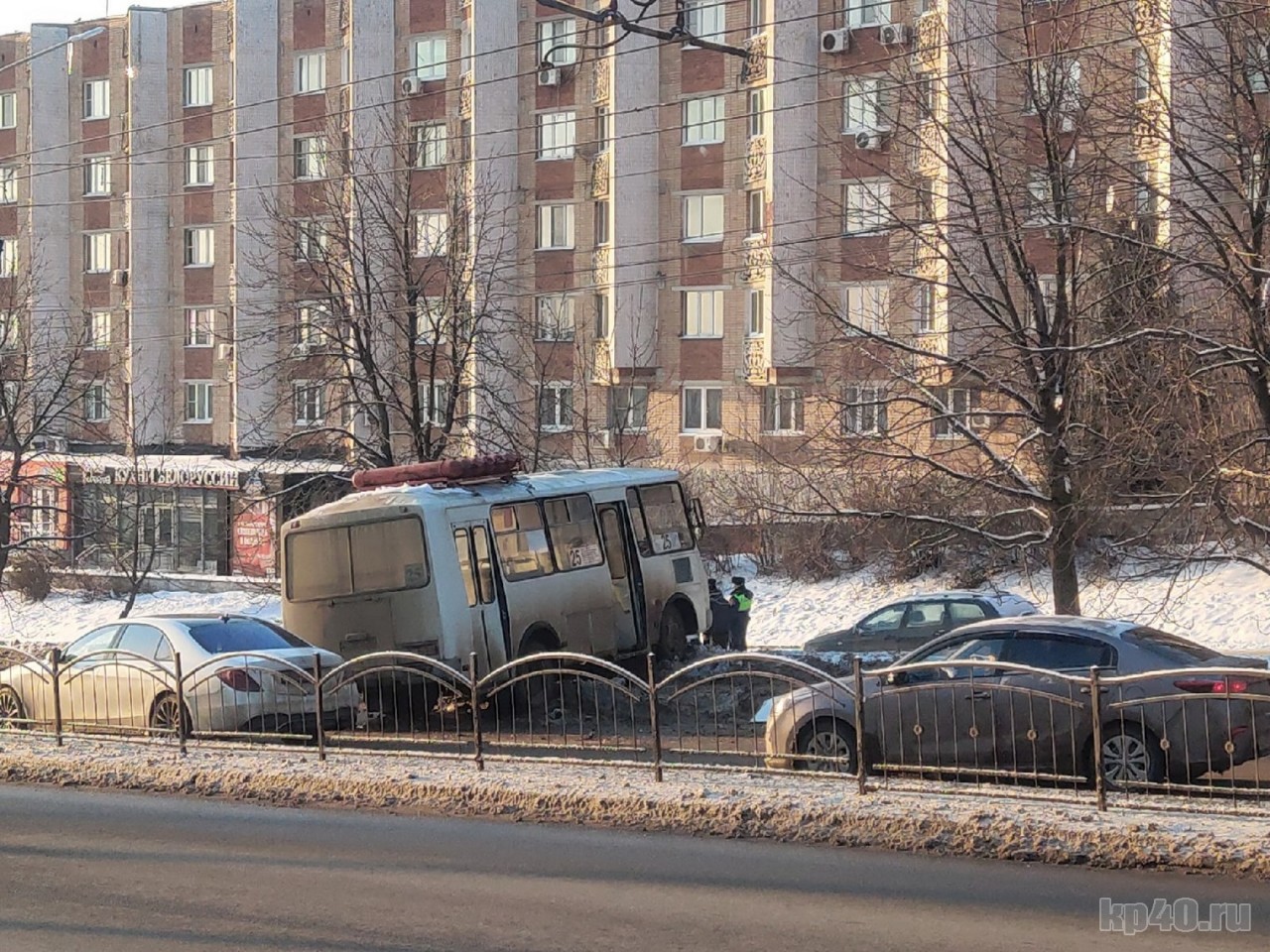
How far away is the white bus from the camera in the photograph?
18.6m

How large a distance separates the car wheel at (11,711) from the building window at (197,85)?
1483 inches

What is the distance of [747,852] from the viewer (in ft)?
29.9

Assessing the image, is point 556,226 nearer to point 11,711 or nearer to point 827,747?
point 11,711

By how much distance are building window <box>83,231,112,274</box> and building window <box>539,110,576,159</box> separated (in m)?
16.3

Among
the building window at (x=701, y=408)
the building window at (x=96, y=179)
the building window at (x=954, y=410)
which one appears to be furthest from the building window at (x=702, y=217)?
the building window at (x=954, y=410)

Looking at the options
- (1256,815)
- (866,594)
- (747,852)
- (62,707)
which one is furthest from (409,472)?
(866,594)

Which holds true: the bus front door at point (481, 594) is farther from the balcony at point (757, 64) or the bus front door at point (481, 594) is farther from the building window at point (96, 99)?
the building window at point (96, 99)

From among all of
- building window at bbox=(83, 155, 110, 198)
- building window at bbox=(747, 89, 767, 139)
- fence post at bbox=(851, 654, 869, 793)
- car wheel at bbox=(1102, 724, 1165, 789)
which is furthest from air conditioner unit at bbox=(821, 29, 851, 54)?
car wheel at bbox=(1102, 724, 1165, 789)

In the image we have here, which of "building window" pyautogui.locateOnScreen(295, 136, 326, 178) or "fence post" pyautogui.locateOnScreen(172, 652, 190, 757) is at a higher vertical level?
"building window" pyautogui.locateOnScreen(295, 136, 326, 178)

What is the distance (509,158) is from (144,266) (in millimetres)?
13721

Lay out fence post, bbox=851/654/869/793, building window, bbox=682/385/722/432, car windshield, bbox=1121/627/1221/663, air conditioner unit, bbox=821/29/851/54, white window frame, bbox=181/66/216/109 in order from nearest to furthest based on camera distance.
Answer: fence post, bbox=851/654/869/793
car windshield, bbox=1121/627/1221/663
air conditioner unit, bbox=821/29/851/54
building window, bbox=682/385/722/432
white window frame, bbox=181/66/216/109

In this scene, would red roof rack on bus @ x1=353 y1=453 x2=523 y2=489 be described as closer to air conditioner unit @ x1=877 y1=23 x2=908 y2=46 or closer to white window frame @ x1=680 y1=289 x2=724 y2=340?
air conditioner unit @ x1=877 y1=23 x2=908 y2=46

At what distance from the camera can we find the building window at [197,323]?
50.4 m

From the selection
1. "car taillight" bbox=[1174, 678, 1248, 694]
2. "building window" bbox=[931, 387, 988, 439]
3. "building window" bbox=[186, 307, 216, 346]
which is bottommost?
"car taillight" bbox=[1174, 678, 1248, 694]
